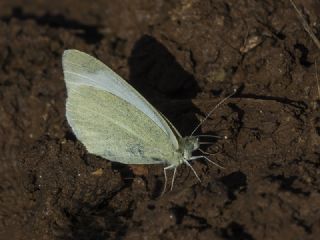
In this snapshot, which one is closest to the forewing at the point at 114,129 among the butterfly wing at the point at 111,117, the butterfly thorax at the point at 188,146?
the butterfly wing at the point at 111,117

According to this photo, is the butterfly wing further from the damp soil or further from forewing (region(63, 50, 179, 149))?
the damp soil

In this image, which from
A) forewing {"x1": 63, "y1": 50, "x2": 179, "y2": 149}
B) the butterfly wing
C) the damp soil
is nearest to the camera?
the damp soil

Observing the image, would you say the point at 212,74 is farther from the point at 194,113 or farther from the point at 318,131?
the point at 318,131

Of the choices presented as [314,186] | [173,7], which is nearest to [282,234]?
[314,186]

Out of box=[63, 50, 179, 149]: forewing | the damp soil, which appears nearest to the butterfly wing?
box=[63, 50, 179, 149]: forewing

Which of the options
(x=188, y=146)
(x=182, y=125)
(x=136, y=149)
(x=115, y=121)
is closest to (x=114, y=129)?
(x=115, y=121)

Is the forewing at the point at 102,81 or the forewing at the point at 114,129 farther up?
the forewing at the point at 102,81

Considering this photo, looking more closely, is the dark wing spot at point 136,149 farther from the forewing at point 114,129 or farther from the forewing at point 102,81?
the forewing at point 102,81
